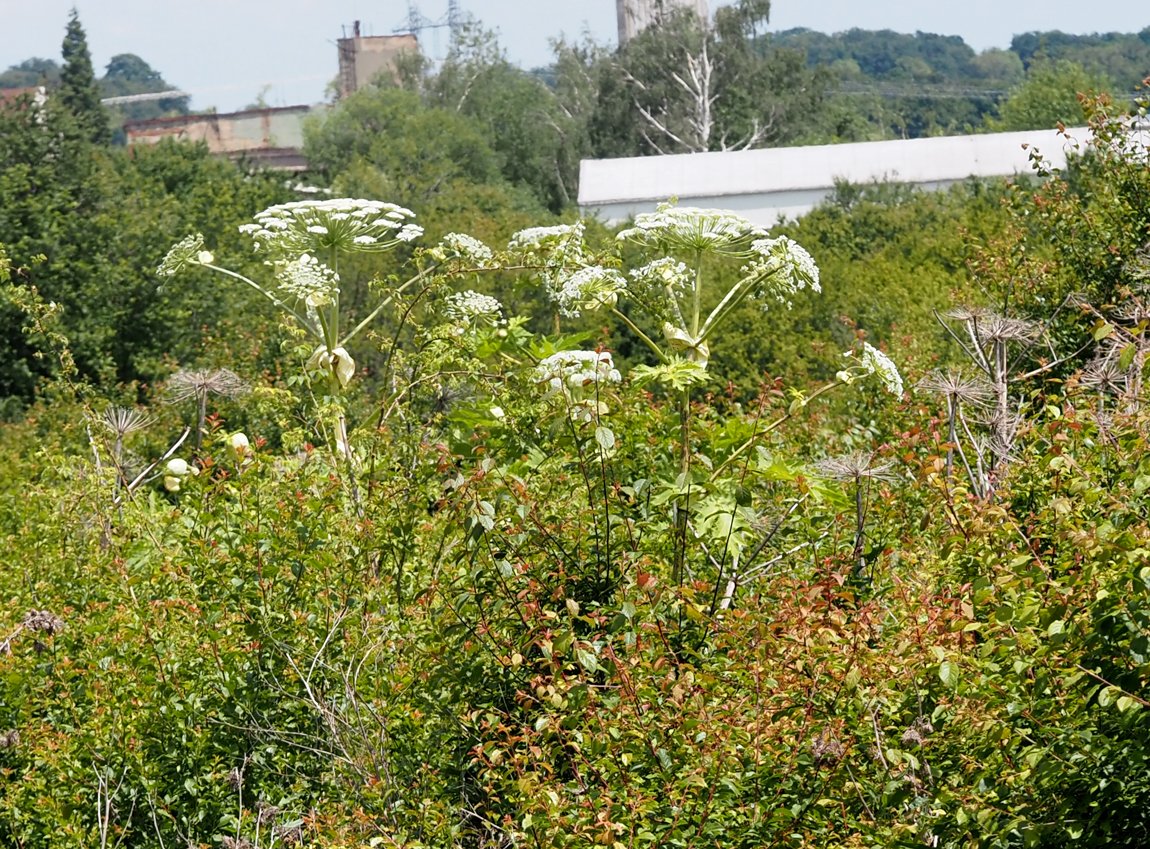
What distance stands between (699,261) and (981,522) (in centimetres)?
188

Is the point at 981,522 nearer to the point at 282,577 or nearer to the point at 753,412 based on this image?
the point at 282,577

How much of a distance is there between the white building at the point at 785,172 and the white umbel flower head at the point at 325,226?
114 feet

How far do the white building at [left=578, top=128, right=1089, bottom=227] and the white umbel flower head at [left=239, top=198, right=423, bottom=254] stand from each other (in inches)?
1371

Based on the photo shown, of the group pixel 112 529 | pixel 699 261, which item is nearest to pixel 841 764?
pixel 699 261

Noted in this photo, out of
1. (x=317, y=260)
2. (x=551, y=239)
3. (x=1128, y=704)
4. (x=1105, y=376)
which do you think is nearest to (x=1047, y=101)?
(x=1105, y=376)

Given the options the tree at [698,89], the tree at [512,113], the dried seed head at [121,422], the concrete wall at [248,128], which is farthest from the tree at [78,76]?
the dried seed head at [121,422]

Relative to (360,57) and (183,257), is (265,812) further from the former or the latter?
(360,57)

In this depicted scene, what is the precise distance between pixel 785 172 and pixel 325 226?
37.4 meters

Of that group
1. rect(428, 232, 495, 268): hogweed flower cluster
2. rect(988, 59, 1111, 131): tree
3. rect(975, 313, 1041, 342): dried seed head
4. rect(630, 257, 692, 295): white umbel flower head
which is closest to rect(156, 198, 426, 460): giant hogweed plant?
rect(428, 232, 495, 268): hogweed flower cluster

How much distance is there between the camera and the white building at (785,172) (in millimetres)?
42219

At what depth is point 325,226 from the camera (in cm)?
704

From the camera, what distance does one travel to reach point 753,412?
8.27 metres

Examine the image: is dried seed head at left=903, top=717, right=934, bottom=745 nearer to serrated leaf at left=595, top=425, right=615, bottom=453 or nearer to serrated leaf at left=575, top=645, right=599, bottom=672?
serrated leaf at left=575, top=645, right=599, bottom=672

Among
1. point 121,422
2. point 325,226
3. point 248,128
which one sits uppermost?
point 248,128
